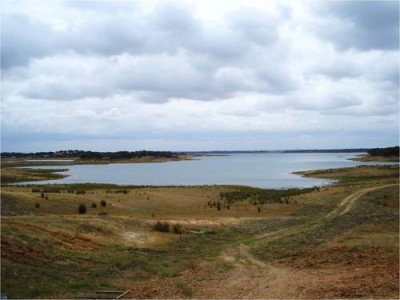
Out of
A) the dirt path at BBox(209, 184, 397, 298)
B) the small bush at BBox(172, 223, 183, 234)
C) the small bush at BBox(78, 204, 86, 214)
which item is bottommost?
the dirt path at BBox(209, 184, 397, 298)

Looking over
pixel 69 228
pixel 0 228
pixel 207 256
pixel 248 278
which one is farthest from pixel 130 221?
pixel 248 278

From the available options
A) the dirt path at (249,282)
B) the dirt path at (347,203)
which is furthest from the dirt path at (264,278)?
the dirt path at (347,203)

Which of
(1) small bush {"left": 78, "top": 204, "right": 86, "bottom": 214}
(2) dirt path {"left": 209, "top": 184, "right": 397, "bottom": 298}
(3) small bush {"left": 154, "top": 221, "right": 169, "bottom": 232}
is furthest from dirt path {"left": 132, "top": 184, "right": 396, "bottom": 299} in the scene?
(1) small bush {"left": 78, "top": 204, "right": 86, "bottom": 214}

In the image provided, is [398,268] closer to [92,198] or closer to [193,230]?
[193,230]

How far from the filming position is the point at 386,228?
29391 millimetres

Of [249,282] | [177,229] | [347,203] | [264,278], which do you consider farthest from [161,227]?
[347,203]

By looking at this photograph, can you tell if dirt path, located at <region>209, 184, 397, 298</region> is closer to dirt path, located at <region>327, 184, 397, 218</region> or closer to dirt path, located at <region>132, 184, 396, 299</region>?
dirt path, located at <region>132, 184, 396, 299</region>

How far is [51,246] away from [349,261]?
40.7 feet

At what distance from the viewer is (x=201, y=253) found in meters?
23.1

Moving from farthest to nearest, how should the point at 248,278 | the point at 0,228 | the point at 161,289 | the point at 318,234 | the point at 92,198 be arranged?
the point at 92,198 → the point at 318,234 → the point at 0,228 → the point at 248,278 → the point at 161,289

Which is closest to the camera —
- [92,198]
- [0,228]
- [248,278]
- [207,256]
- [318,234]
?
[248,278]

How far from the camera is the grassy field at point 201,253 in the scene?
51.6 ft

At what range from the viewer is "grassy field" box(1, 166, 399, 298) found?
15.7 metres

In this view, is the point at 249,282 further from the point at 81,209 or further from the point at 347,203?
the point at 347,203
